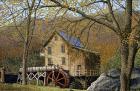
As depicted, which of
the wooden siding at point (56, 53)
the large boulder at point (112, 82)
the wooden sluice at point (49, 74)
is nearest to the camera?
the large boulder at point (112, 82)

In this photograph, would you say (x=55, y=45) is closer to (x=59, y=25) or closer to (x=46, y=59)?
(x=46, y=59)

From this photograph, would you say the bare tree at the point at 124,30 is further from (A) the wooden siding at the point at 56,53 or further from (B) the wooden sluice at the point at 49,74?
(A) the wooden siding at the point at 56,53

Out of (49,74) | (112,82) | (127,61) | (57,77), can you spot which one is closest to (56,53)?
(49,74)

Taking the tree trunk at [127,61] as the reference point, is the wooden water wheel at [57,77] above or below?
below

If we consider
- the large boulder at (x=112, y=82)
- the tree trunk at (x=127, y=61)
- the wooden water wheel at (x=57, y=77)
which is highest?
the tree trunk at (x=127, y=61)

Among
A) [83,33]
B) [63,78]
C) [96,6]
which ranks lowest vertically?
[63,78]

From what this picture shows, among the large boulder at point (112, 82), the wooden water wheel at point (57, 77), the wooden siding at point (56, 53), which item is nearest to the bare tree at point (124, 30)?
the large boulder at point (112, 82)

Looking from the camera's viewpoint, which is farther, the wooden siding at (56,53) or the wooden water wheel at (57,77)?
the wooden siding at (56,53)

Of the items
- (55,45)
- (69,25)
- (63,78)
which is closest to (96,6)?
→ (69,25)

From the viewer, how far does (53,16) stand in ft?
53.3

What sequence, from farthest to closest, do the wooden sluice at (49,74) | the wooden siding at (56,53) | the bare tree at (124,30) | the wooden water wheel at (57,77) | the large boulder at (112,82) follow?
the wooden siding at (56,53) < the wooden sluice at (49,74) < the wooden water wheel at (57,77) < the large boulder at (112,82) < the bare tree at (124,30)

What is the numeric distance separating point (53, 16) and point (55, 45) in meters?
56.1

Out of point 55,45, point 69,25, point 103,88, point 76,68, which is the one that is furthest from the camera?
point 55,45

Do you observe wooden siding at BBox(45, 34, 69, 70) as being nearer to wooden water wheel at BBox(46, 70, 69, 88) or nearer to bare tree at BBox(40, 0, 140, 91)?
wooden water wheel at BBox(46, 70, 69, 88)
